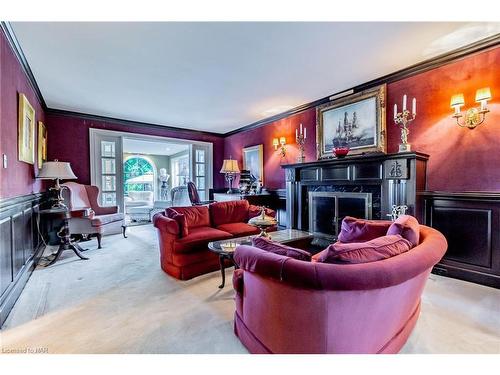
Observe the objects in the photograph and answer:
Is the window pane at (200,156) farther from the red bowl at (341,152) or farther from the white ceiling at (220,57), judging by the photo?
the red bowl at (341,152)

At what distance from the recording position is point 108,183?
17.1 feet

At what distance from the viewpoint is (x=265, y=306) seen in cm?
127

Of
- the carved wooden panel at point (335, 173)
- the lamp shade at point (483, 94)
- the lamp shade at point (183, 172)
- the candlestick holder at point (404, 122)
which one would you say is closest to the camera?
the lamp shade at point (483, 94)

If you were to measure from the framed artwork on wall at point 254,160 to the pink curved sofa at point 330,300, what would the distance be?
4.22 m

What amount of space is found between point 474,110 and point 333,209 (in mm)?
1922

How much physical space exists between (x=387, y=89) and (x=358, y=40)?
46.8 inches

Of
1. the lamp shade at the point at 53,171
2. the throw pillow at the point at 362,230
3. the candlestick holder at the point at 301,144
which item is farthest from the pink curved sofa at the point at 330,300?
the lamp shade at the point at 53,171

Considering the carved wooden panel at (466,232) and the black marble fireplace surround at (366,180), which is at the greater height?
the black marble fireplace surround at (366,180)

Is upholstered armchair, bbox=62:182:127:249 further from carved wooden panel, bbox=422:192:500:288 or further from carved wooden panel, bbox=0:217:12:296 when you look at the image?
carved wooden panel, bbox=422:192:500:288

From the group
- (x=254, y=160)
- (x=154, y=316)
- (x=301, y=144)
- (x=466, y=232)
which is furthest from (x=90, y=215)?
(x=466, y=232)

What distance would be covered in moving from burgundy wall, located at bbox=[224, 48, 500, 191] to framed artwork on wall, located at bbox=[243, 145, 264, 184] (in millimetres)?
2759

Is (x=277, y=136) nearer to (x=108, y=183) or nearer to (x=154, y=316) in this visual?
(x=108, y=183)

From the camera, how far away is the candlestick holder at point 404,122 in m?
2.82
